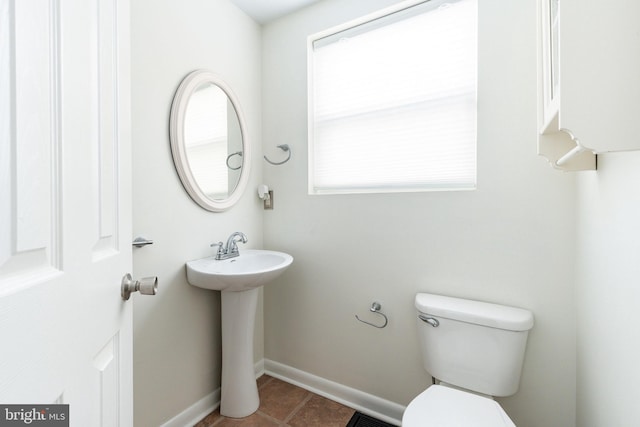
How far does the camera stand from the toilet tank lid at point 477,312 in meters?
1.12

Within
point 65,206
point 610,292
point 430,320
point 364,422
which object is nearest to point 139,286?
point 65,206

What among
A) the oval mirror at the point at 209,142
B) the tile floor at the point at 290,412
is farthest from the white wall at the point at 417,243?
the oval mirror at the point at 209,142

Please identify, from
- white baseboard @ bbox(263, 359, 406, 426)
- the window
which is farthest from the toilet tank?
the window

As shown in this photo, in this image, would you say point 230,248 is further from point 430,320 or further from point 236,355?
point 430,320

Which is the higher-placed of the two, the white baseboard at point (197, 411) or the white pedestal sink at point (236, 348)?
the white pedestal sink at point (236, 348)

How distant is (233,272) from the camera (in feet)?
4.58

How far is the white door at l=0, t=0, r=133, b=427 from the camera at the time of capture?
35cm

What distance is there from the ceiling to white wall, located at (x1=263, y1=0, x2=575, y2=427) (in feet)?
0.21

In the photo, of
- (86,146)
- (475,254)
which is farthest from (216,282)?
(475,254)

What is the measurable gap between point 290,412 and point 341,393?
31 centimetres

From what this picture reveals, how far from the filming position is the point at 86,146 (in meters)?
0.52

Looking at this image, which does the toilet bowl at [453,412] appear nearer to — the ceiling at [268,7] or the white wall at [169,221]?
the white wall at [169,221]

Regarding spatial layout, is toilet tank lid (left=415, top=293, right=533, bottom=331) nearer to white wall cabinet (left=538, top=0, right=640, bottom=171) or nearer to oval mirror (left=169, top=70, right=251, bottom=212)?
white wall cabinet (left=538, top=0, right=640, bottom=171)

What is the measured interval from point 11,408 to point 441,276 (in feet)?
4.69
